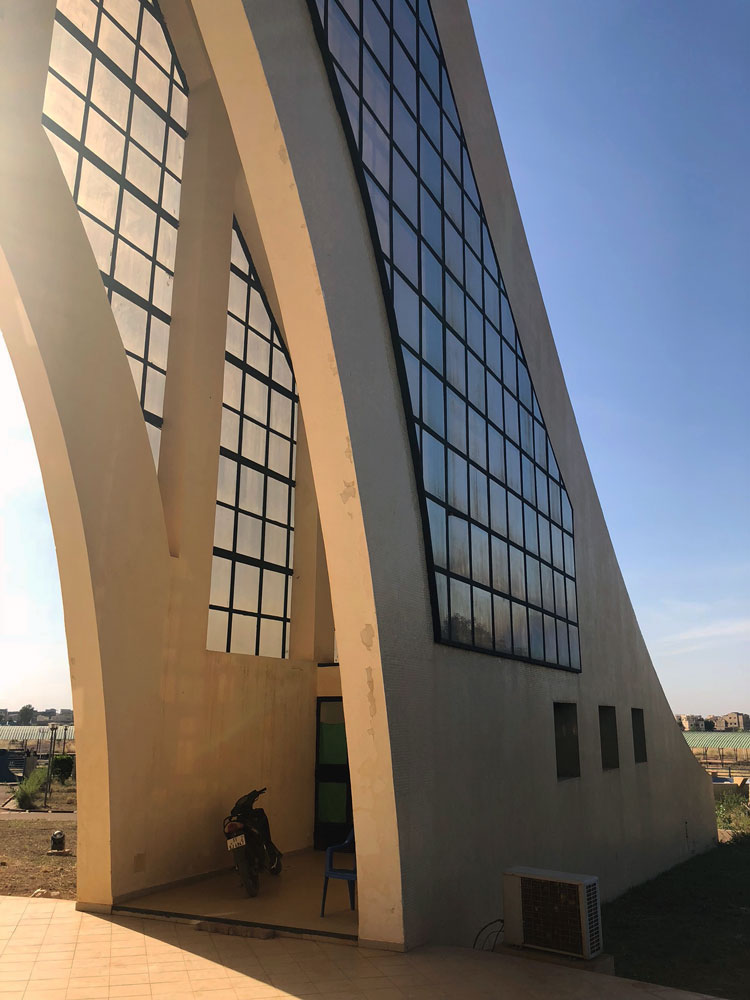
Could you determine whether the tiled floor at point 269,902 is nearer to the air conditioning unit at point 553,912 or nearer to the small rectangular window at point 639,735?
the air conditioning unit at point 553,912

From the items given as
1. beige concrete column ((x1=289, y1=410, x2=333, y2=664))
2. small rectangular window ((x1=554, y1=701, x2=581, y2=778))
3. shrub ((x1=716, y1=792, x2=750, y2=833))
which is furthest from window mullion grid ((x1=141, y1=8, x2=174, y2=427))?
shrub ((x1=716, y1=792, x2=750, y2=833))

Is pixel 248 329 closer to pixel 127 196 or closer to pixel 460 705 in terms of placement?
pixel 127 196

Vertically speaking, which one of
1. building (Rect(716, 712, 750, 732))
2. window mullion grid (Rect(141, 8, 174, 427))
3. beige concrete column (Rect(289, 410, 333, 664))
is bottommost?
building (Rect(716, 712, 750, 732))

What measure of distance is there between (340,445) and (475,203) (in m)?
7.48

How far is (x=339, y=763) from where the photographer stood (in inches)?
511

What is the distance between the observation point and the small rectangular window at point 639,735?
1871 centimetres

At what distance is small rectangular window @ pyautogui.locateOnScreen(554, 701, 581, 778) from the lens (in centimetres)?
1409

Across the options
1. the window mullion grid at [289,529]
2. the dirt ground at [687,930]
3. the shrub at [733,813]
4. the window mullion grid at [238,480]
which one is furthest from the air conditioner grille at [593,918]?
the shrub at [733,813]

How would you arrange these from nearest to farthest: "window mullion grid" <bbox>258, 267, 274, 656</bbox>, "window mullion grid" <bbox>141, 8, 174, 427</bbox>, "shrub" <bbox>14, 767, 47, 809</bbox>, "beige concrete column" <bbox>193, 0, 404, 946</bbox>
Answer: "beige concrete column" <bbox>193, 0, 404, 946</bbox>, "window mullion grid" <bbox>141, 8, 174, 427</bbox>, "window mullion grid" <bbox>258, 267, 274, 656</bbox>, "shrub" <bbox>14, 767, 47, 809</bbox>

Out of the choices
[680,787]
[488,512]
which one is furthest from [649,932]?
[680,787]

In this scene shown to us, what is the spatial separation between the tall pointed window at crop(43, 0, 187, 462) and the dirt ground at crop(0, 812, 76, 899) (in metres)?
5.62

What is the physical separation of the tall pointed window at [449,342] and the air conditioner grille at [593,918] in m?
3.00

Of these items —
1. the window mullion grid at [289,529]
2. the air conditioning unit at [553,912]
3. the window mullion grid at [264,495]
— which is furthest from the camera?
the window mullion grid at [289,529]

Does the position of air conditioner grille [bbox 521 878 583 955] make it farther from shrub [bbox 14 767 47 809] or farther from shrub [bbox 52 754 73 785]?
shrub [bbox 52 754 73 785]
